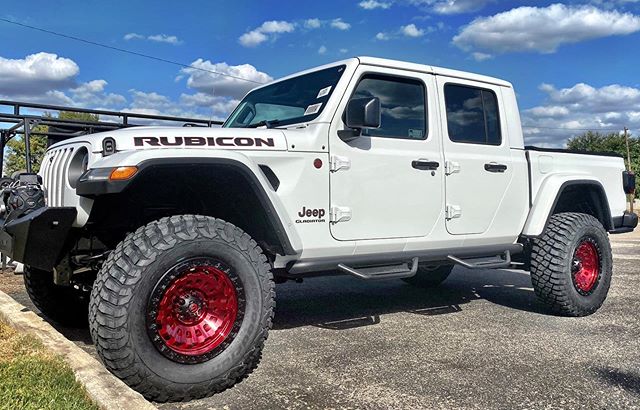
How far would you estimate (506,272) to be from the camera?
26.7 ft

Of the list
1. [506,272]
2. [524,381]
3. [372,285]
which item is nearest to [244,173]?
[524,381]

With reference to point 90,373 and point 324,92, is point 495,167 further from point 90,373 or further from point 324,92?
point 90,373

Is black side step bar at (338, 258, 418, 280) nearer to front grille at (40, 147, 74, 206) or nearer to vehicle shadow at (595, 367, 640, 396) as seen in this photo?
vehicle shadow at (595, 367, 640, 396)

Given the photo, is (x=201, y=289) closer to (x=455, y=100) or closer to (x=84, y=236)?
(x=84, y=236)

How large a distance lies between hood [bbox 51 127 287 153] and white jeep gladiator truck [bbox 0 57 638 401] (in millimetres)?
11

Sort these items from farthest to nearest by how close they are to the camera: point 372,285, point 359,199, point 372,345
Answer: point 372,285
point 372,345
point 359,199

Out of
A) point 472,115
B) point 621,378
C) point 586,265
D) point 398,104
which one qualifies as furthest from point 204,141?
point 586,265

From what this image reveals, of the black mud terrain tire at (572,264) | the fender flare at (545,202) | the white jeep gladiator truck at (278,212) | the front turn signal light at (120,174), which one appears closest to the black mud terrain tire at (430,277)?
the white jeep gladiator truck at (278,212)

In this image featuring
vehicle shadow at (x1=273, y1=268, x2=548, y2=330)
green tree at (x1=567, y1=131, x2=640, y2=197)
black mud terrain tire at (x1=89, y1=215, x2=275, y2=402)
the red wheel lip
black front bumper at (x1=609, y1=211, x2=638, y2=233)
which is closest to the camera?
black mud terrain tire at (x1=89, y1=215, x2=275, y2=402)

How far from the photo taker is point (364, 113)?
12.4 feet

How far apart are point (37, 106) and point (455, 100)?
20.2 ft

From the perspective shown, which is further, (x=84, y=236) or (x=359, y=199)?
(x=359, y=199)

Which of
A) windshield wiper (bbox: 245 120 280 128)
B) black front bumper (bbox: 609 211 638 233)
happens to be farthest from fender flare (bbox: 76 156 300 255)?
black front bumper (bbox: 609 211 638 233)

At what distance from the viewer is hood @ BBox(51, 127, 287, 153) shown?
10.3 feet
